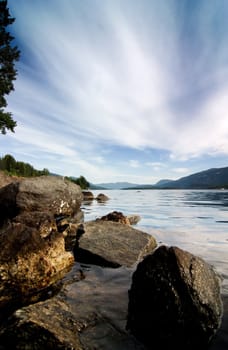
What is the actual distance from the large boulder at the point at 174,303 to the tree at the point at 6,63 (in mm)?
24899

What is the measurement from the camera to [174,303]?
11.9 feet

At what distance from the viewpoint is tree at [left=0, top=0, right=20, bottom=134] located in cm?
2520

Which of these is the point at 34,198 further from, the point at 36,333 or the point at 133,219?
the point at 36,333

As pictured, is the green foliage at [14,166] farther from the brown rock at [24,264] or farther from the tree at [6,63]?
the brown rock at [24,264]

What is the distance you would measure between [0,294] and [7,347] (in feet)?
5.19

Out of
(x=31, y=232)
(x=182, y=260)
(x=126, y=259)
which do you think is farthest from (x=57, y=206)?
(x=182, y=260)

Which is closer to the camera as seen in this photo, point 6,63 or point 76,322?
point 76,322

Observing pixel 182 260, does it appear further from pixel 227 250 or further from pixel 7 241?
pixel 227 250

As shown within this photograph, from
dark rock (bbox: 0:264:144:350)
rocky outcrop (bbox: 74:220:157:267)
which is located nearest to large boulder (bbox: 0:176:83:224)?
rocky outcrop (bbox: 74:220:157:267)

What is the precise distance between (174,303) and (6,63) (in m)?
30.2

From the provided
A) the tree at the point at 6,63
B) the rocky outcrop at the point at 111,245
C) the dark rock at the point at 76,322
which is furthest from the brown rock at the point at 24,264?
the tree at the point at 6,63

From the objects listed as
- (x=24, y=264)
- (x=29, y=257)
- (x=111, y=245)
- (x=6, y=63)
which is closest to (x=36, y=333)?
(x=24, y=264)

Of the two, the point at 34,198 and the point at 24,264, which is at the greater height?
the point at 34,198

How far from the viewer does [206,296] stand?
3863 millimetres
